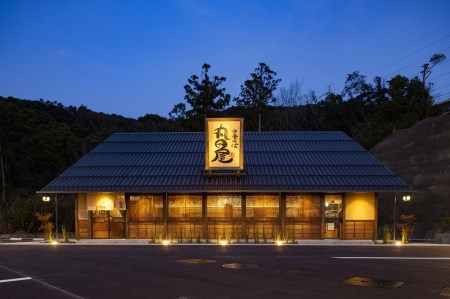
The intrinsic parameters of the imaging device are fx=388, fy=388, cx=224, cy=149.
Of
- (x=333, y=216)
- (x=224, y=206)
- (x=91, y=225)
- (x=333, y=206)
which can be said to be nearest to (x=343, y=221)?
(x=333, y=216)

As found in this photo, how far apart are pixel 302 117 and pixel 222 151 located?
3333 cm

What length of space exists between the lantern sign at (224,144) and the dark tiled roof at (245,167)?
31.3 inches

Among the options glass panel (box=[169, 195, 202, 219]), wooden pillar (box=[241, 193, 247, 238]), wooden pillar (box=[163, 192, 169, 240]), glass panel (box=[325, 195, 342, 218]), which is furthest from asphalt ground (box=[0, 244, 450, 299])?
glass panel (box=[169, 195, 202, 219])

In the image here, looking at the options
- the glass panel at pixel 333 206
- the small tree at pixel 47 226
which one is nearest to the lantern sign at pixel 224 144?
the glass panel at pixel 333 206

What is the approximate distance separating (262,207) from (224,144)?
3.92 meters

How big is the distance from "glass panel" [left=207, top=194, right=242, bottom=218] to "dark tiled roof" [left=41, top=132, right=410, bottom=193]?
842 millimetres

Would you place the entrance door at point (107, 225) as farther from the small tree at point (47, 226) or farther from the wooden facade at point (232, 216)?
the small tree at point (47, 226)

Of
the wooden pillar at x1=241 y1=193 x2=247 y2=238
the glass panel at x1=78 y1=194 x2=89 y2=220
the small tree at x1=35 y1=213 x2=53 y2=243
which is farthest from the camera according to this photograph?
the glass panel at x1=78 y1=194 x2=89 y2=220

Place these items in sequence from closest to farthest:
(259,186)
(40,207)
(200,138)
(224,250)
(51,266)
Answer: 1. (51,266)
2. (224,250)
3. (259,186)
4. (40,207)
5. (200,138)

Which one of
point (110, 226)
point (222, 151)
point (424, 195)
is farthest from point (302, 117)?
point (110, 226)

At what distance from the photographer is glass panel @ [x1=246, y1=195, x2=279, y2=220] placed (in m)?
20.4

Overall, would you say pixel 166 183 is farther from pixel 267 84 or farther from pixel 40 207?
pixel 267 84

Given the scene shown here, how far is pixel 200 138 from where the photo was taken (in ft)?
87.0

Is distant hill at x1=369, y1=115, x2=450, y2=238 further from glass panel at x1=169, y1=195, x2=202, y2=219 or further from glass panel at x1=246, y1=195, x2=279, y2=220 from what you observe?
glass panel at x1=169, y1=195, x2=202, y2=219
